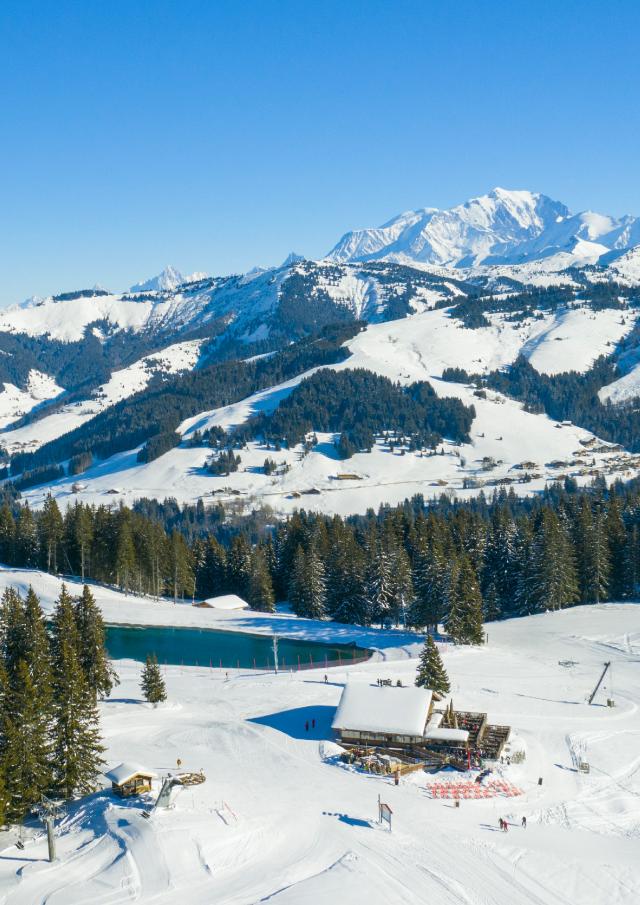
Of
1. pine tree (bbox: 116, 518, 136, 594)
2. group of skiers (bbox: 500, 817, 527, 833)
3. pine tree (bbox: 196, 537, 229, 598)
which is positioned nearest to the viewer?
group of skiers (bbox: 500, 817, 527, 833)

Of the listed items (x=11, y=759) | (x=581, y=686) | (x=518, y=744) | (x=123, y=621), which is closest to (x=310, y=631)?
(x=123, y=621)

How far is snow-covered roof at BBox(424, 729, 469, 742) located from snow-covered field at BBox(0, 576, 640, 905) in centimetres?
317

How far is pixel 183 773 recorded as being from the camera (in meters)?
45.5

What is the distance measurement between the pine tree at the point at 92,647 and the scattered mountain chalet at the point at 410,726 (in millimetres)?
20022

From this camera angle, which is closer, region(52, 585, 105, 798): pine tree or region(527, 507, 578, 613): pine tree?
region(52, 585, 105, 798): pine tree

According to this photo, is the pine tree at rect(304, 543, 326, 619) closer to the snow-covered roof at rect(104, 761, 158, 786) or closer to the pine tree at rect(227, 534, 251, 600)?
the pine tree at rect(227, 534, 251, 600)

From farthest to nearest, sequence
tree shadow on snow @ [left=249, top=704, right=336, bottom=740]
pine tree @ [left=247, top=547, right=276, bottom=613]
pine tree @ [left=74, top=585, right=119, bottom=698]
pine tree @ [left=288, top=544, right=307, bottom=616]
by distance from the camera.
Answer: pine tree @ [left=247, top=547, right=276, bottom=613] < pine tree @ [left=288, top=544, right=307, bottom=616] < pine tree @ [left=74, top=585, right=119, bottom=698] < tree shadow on snow @ [left=249, top=704, right=336, bottom=740]

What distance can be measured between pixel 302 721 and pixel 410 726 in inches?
374

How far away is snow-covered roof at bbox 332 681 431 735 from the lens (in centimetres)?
5147

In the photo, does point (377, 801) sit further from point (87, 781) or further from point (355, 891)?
point (87, 781)

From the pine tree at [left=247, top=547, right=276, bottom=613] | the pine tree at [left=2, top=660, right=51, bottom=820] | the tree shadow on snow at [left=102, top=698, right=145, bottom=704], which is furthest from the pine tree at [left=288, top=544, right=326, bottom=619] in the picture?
the pine tree at [left=2, top=660, right=51, bottom=820]

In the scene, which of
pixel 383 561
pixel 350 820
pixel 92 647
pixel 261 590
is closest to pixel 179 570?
pixel 261 590

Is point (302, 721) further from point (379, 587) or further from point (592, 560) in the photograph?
point (592, 560)

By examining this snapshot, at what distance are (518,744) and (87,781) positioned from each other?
28440 mm
